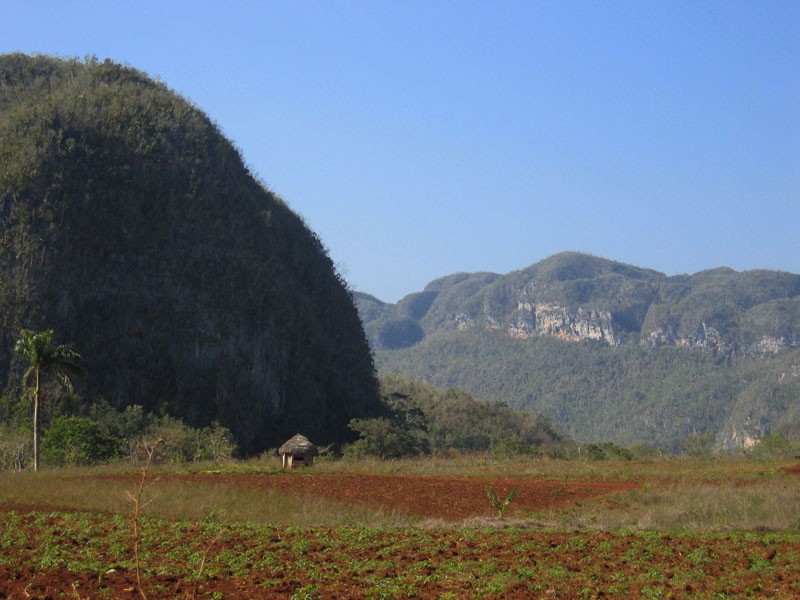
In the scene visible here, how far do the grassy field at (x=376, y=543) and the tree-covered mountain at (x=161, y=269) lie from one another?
1286 inches

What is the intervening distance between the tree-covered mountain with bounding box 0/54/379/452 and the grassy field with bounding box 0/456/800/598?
107 ft

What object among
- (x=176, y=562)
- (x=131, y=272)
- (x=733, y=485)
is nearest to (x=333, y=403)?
(x=131, y=272)

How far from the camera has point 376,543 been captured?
16781mm

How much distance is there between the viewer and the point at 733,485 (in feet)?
95.3

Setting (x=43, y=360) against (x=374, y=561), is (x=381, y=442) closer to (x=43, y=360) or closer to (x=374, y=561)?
(x=43, y=360)

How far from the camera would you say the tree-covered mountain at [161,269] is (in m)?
61.2

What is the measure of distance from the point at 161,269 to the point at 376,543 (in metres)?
53.5

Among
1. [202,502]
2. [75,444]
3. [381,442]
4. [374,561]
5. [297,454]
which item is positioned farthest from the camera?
[381,442]

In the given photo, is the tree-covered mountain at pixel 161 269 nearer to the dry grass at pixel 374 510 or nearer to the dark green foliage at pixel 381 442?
the dark green foliage at pixel 381 442

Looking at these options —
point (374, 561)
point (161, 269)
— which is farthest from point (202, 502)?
point (161, 269)

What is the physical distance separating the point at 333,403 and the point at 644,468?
38.4 metres

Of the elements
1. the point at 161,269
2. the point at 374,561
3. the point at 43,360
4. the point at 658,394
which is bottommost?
the point at 658,394

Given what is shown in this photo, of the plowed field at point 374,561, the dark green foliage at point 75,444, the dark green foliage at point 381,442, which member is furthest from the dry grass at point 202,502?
the dark green foliage at point 381,442

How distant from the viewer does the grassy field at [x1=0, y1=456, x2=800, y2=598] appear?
12.7 metres
